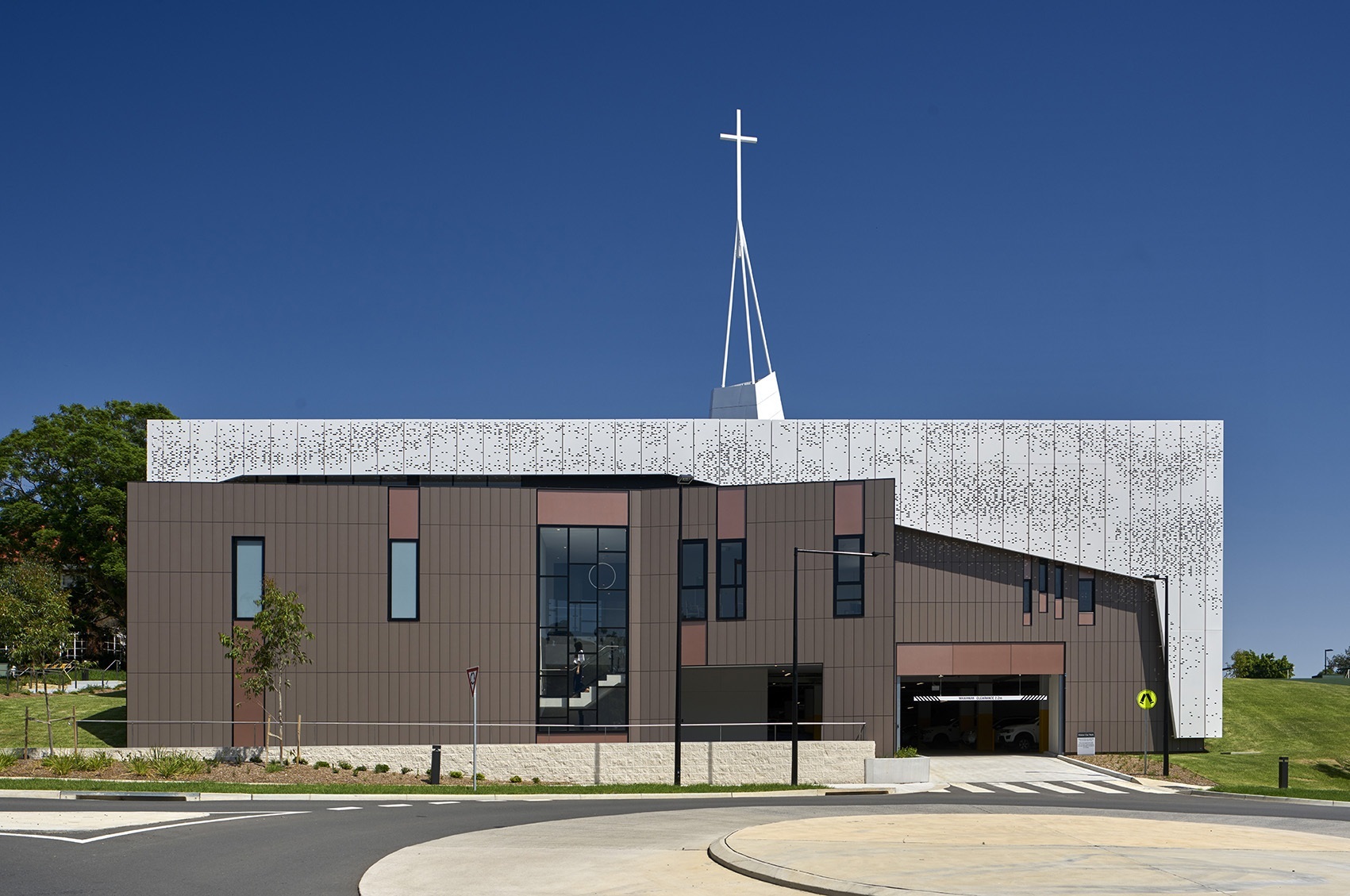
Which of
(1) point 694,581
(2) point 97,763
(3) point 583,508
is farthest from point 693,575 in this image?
(2) point 97,763

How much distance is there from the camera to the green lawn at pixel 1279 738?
47.4 m

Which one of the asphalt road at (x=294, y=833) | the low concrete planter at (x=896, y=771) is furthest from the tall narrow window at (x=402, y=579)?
the low concrete planter at (x=896, y=771)

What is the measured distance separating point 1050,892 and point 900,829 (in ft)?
21.7

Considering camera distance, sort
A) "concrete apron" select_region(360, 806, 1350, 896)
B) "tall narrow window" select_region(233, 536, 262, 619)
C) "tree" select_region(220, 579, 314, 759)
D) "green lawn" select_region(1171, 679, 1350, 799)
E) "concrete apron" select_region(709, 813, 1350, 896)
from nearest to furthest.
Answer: "concrete apron" select_region(709, 813, 1350, 896) < "concrete apron" select_region(360, 806, 1350, 896) < "tree" select_region(220, 579, 314, 759) < "tall narrow window" select_region(233, 536, 262, 619) < "green lawn" select_region(1171, 679, 1350, 799)

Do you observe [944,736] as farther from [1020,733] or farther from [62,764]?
[62,764]

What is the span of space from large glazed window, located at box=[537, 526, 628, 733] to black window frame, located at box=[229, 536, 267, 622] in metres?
A: 9.11

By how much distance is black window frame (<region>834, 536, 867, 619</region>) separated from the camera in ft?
143

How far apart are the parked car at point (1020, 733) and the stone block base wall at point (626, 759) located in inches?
534

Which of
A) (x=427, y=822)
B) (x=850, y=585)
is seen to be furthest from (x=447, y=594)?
Answer: (x=427, y=822)

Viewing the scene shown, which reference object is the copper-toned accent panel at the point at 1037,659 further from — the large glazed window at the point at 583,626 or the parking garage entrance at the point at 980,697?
the large glazed window at the point at 583,626

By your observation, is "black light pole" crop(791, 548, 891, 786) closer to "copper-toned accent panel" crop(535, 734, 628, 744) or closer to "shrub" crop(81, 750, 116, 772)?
"copper-toned accent panel" crop(535, 734, 628, 744)

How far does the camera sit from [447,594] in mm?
43594

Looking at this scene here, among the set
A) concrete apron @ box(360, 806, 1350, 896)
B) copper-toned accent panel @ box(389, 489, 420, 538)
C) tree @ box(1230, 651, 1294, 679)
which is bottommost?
tree @ box(1230, 651, 1294, 679)

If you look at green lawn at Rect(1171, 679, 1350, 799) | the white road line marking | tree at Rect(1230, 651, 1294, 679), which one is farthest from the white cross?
tree at Rect(1230, 651, 1294, 679)
